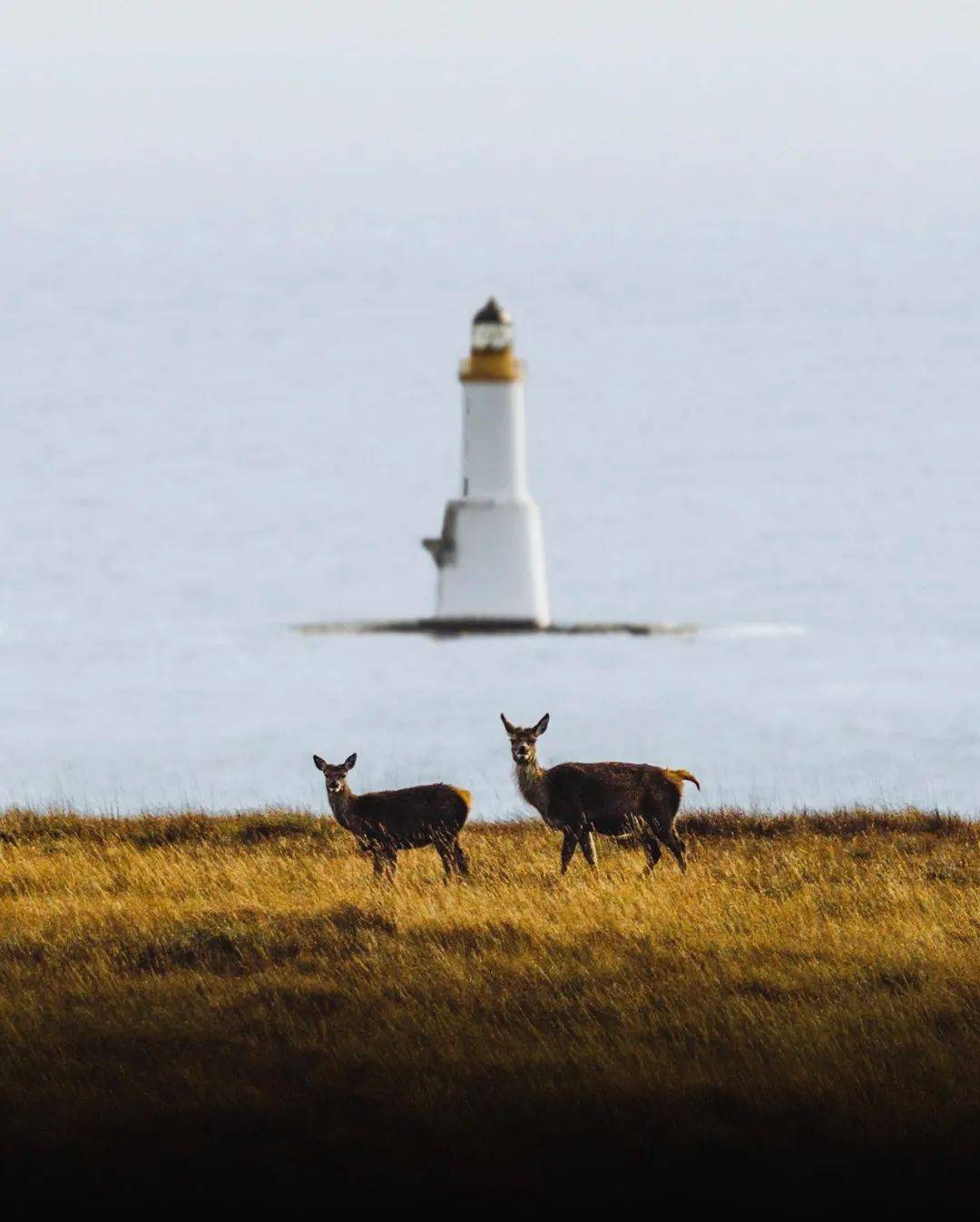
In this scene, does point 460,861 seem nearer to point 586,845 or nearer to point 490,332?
point 586,845

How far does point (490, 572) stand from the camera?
164ft

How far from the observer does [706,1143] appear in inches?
388

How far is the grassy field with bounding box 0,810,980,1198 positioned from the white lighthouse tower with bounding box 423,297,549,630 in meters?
31.8

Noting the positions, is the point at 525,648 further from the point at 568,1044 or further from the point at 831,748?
the point at 568,1044

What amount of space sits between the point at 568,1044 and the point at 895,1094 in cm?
169

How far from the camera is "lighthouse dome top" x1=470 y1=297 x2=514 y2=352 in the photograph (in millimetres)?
48219

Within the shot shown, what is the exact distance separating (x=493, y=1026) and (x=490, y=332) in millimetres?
37696

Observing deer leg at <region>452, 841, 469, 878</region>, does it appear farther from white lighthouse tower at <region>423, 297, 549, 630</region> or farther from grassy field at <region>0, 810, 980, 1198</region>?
white lighthouse tower at <region>423, 297, 549, 630</region>

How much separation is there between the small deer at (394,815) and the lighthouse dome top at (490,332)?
32818 mm

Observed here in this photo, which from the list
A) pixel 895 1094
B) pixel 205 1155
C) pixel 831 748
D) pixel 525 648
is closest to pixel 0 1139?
pixel 205 1155

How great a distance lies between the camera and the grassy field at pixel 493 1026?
32.0 feet

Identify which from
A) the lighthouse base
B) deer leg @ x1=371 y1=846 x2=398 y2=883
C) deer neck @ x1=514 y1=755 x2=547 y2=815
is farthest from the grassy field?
the lighthouse base

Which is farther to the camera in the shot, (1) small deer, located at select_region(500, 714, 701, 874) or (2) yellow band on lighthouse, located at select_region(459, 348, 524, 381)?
(2) yellow band on lighthouse, located at select_region(459, 348, 524, 381)

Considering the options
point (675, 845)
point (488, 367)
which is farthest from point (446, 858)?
point (488, 367)
